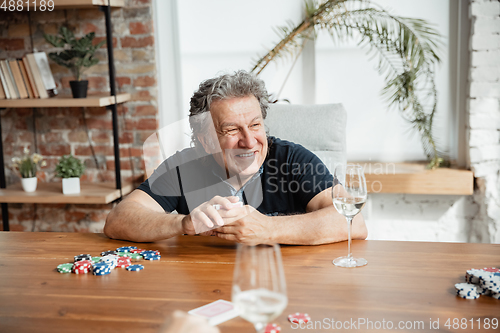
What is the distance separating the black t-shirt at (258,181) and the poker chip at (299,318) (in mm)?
753

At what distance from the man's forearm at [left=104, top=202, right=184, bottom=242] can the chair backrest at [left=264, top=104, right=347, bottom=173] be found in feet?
2.15

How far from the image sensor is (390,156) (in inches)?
107

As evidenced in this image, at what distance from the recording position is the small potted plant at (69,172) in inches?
102

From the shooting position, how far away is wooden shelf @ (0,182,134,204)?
2.56 meters

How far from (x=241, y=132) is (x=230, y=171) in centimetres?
16

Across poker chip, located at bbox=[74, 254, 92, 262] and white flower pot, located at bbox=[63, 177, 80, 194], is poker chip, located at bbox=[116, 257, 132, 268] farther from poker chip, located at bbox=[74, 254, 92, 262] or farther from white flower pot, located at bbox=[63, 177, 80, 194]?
white flower pot, located at bbox=[63, 177, 80, 194]

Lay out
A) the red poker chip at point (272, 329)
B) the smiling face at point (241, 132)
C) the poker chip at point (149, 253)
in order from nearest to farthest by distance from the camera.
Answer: the red poker chip at point (272, 329), the poker chip at point (149, 253), the smiling face at point (241, 132)

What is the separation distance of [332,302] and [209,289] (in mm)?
242

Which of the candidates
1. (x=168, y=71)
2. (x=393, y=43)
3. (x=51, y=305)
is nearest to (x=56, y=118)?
(x=168, y=71)

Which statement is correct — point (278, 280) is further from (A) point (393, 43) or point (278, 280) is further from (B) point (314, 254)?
(A) point (393, 43)

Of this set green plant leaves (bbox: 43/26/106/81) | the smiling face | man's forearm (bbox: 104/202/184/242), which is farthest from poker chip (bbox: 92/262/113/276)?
green plant leaves (bbox: 43/26/106/81)

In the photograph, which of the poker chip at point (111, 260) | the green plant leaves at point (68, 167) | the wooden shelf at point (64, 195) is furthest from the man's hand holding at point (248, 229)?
the green plant leaves at point (68, 167)

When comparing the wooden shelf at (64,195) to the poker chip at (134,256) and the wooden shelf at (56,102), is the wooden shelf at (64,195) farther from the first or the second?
the poker chip at (134,256)

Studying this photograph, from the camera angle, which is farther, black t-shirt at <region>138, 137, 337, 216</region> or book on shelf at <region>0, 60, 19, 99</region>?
book on shelf at <region>0, 60, 19, 99</region>
